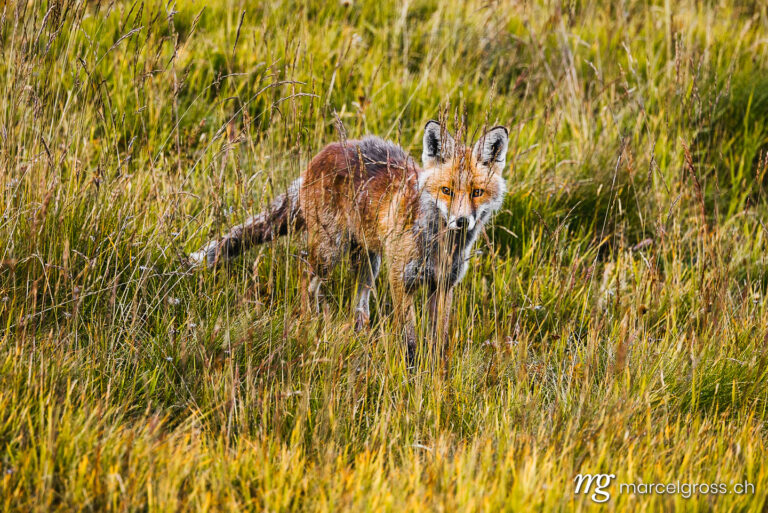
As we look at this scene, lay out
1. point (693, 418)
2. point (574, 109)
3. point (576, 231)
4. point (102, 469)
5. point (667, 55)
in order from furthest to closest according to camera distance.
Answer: point (667, 55)
point (574, 109)
point (576, 231)
point (693, 418)
point (102, 469)

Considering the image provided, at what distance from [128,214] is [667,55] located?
15.8 feet

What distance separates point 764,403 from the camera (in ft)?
9.38

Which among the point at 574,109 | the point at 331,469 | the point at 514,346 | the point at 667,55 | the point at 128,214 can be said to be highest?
the point at 667,55

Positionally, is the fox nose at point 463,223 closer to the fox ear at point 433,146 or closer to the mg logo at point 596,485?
the fox ear at point 433,146

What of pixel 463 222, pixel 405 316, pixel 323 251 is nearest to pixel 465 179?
pixel 463 222

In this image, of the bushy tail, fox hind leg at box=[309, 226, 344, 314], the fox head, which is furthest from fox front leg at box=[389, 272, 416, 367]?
the bushy tail

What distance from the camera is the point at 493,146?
12.4 ft

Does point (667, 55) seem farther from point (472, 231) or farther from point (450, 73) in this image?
point (472, 231)

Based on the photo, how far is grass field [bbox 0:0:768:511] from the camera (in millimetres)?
2145

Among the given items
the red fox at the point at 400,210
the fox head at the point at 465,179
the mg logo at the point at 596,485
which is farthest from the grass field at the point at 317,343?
the fox head at the point at 465,179

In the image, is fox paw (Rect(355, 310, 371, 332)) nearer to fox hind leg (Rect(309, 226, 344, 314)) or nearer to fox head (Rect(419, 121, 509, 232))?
fox hind leg (Rect(309, 226, 344, 314))

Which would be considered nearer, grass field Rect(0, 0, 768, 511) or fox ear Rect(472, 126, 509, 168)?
grass field Rect(0, 0, 768, 511)

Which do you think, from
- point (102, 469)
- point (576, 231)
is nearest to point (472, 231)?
point (576, 231)

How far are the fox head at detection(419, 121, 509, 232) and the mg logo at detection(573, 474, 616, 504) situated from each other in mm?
1615
